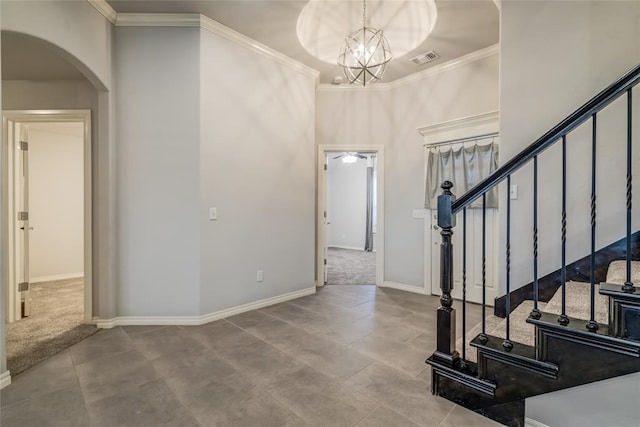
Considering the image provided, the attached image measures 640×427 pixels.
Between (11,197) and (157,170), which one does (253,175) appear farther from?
(11,197)

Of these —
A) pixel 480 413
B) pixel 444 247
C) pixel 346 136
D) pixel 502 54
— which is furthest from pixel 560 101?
pixel 346 136

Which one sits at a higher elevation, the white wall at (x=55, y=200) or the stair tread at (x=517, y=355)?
the white wall at (x=55, y=200)

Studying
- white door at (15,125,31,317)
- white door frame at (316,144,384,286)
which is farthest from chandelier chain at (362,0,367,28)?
white door at (15,125,31,317)

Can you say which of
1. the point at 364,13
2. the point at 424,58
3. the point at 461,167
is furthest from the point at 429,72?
the point at 461,167

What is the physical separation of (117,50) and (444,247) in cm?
352

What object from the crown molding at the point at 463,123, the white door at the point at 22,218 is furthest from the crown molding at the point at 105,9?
the crown molding at the point at 463,123

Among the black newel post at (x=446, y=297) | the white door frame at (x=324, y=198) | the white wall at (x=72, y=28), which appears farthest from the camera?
the white door frame at (x=324, y=198)

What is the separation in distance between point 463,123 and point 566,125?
2.50 metres

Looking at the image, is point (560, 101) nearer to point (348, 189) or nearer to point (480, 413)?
point (480, 413)

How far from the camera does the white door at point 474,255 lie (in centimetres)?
371

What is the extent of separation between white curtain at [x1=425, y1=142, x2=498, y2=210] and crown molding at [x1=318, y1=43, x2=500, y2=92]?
102 cm

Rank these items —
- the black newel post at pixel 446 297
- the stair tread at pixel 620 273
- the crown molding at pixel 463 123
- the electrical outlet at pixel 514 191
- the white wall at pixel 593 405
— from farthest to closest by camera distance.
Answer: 1. the crown molding at pixel 463 123
2. the electrical outlet at pixel 514 191
3. the black newel post at pixel 446 297
4. the stair tread at pixel 620 273
5. the white wall at pixel 593 405

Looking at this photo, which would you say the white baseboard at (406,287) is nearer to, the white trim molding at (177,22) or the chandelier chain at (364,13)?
the chandelier chain at (364,13)

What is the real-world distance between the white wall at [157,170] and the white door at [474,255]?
2923mm
